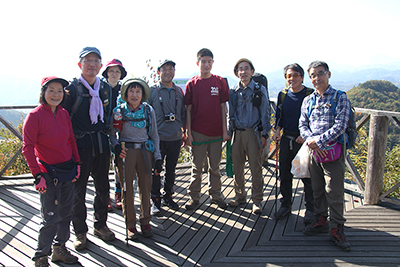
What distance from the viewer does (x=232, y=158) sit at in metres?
4.20

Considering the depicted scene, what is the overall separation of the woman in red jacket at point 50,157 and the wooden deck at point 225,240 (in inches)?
21.6

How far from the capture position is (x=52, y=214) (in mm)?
2670

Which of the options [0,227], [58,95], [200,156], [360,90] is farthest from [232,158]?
[360,90]

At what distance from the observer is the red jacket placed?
2.49 metres

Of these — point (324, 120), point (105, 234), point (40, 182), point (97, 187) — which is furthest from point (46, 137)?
point (324, 120)

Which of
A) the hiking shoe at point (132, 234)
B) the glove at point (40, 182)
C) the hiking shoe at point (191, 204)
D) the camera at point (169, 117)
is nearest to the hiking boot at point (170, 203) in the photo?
the hiking shoe at point (191, 204)

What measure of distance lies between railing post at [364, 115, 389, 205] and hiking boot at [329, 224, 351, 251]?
1.46 meters

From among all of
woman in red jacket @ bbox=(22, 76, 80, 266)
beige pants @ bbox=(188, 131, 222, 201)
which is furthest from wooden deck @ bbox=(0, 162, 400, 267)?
woman in red jacket @ bbox=(22, 76, 80, 266)

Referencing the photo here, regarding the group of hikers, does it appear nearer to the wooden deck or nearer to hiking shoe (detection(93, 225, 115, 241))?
hiking shoe (detection(93, 225, 115, 241))

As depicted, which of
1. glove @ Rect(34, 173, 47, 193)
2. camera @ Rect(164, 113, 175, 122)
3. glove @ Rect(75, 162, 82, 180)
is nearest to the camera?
glove @ Rect(34, 173, 47, 193)

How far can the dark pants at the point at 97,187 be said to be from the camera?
308 cm

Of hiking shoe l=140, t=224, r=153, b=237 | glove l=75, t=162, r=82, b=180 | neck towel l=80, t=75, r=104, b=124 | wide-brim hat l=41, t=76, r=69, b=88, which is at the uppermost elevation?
wide-brim hat l=41, t=76, r=69, b=88

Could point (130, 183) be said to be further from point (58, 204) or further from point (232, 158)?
point (232, 158)

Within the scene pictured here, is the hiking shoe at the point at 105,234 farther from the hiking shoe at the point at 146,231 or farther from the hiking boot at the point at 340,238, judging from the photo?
the hiking boot at the point at 340,238
